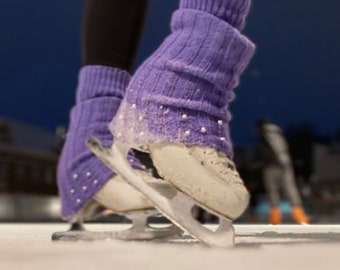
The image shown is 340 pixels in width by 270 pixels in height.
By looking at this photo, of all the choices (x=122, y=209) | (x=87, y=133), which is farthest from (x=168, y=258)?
(x=87, y=133)

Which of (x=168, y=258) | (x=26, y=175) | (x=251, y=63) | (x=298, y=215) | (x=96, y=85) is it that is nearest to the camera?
(x=168, y=258)

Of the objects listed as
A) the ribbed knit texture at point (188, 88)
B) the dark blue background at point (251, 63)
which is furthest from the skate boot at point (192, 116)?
the dark blue background at point (251, 63)

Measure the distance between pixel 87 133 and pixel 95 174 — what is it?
0.26 feet

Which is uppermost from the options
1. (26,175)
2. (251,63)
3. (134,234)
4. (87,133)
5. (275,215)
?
(87,133)

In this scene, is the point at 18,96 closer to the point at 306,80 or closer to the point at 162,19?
the point at 162,19

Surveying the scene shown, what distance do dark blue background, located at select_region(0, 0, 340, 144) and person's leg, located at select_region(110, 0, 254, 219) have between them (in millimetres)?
11557

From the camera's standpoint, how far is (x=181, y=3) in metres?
1.04

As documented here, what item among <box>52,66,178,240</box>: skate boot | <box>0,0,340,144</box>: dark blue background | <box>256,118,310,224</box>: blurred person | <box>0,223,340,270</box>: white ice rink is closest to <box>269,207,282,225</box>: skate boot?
<box>256,118,310,224</box>: blurred person

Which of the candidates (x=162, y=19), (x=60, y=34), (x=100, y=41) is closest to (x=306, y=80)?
(x=162, y=19)

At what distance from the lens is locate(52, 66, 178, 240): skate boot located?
112 centimetres

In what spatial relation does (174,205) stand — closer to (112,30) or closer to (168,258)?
(168,258)

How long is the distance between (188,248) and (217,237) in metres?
0.05

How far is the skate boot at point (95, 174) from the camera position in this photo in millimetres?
1116

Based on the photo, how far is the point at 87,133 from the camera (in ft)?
3.92
